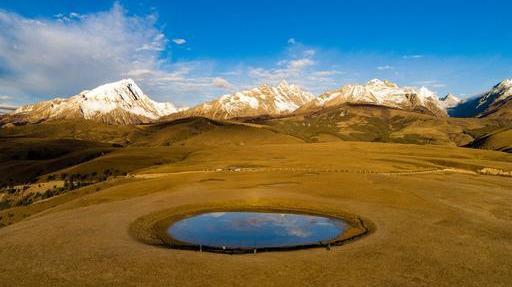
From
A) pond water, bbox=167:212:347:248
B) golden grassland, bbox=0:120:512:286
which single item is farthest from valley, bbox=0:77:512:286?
pond water, bbox=167:212:347:248

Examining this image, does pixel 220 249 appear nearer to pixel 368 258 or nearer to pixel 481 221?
pixel 368 258

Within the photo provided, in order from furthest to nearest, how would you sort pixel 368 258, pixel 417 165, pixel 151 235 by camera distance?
pixel 417 165
pixel 151 235
pixel 368 258

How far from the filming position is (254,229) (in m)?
57.7

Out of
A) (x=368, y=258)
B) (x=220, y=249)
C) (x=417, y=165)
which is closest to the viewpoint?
(x=368, y=258)

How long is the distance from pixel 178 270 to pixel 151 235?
16354 mm

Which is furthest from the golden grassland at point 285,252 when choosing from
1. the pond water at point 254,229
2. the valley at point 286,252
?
the pond water at point 254,229

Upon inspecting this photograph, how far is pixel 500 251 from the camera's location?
43.4 meters

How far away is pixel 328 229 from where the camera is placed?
186 feet

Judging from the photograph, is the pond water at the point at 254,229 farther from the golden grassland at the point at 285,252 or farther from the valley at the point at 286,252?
the golden grassland at the point at 285,252

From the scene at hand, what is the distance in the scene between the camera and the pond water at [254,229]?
50938mm

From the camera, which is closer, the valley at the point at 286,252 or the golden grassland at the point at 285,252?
the golden grassland at the point at 285,252

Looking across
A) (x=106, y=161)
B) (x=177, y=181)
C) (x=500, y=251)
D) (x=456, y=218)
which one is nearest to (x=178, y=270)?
(x=500, y=251)

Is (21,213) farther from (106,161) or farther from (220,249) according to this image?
(106,161)

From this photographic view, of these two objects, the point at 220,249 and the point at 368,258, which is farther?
the point at 220,249
